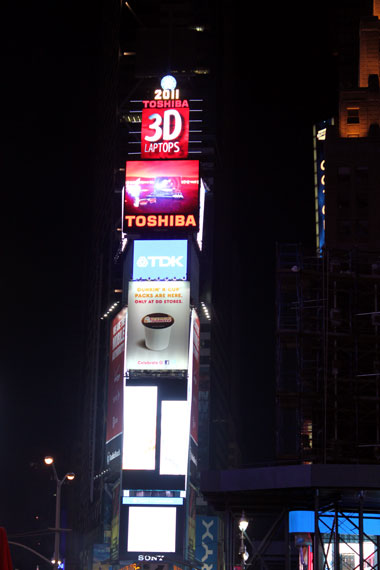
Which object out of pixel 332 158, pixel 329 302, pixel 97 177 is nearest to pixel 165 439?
pixel 329 302

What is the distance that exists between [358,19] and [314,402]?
63.6 meters

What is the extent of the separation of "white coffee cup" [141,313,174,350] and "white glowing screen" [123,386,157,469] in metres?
3.23

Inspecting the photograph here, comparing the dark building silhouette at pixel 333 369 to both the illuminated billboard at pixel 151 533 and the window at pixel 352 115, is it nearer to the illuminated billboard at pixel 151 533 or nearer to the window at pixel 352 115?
the window at pixel 352 115

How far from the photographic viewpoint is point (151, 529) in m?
68.4

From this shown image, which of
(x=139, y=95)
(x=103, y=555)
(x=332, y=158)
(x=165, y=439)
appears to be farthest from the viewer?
(x=139, y=95)

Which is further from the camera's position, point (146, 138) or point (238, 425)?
point (238, 425)

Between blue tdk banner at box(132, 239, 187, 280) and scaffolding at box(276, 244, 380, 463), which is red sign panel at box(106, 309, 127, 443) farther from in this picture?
scaffolding at box(276, 244, 380, 463)

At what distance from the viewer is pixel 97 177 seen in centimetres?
10362

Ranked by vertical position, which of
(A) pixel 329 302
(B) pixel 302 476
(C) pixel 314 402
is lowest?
(B) pixel 302 476

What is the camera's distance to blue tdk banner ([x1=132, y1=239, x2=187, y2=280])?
74.2 metres

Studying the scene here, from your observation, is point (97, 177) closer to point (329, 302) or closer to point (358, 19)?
point (358, 19)

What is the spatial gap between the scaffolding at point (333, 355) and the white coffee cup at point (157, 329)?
1400 cm

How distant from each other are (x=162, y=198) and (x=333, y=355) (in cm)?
2591

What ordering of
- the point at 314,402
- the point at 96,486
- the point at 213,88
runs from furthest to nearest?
the point at 213,88
the point at 96,486
the point at 314,402
